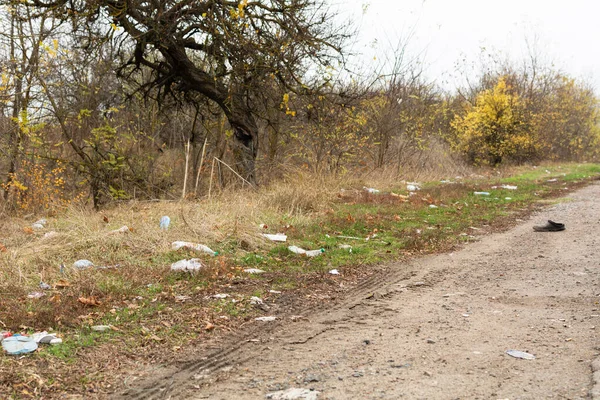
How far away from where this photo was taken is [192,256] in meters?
5.96

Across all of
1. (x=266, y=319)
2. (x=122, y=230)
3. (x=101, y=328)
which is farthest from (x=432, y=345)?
(x=122, y=230)

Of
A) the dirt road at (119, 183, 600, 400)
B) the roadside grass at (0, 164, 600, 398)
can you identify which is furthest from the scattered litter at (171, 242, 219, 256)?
the dirt road at (119, 183, 600, 400)

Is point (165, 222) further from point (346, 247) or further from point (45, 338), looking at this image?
point (45, 338)

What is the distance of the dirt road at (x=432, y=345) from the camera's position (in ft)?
9.78

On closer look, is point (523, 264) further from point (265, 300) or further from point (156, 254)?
point (156, 254)

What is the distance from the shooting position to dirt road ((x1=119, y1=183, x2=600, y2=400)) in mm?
2980

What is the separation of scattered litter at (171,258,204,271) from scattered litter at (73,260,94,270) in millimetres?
860

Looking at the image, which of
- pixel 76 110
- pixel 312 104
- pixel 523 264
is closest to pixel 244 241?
pixel 523 264

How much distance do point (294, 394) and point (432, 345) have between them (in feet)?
3.96

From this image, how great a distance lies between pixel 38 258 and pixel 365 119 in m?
11.8

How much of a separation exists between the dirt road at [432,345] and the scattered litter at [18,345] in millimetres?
923

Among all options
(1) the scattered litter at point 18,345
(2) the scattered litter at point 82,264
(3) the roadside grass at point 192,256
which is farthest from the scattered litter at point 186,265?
(1) the scattered litter at point 18,345

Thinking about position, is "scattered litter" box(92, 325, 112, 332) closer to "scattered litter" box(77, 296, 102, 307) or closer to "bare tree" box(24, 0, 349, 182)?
"scattered litter" box(77, 296, 102, 307)

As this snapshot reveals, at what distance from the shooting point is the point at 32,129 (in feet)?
34.0
